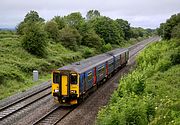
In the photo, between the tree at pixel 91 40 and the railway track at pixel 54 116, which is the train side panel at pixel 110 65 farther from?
the tree at pixel 91 40

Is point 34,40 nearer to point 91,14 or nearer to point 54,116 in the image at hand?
point 54,116

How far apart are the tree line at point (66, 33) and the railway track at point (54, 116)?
66.7 ft

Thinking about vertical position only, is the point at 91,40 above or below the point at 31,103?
above

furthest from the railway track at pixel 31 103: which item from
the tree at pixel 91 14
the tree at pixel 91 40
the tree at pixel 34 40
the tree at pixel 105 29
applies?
the tree at pixel 91 14

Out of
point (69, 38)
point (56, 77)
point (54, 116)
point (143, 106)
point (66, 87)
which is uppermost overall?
point (69, 38)

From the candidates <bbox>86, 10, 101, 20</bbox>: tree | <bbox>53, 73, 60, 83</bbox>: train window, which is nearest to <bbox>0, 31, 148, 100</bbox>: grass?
<bbox>53, 73, 60, 83</bbox>: train window

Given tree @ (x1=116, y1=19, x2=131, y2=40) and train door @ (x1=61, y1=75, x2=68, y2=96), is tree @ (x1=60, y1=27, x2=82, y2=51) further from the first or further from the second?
tree @ (x1=116, y1=19, x2=131, y2=40)

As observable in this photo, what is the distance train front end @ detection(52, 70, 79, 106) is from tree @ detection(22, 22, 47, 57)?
1941cm

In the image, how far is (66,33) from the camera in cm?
5447

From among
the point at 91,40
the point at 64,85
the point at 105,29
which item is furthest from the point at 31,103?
the point at 105,29

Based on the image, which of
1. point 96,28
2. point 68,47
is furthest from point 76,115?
point 96,28

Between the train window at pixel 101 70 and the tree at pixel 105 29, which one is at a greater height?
the tree at pixel 105 29

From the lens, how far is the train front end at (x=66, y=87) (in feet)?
70.4

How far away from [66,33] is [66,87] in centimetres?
3362
